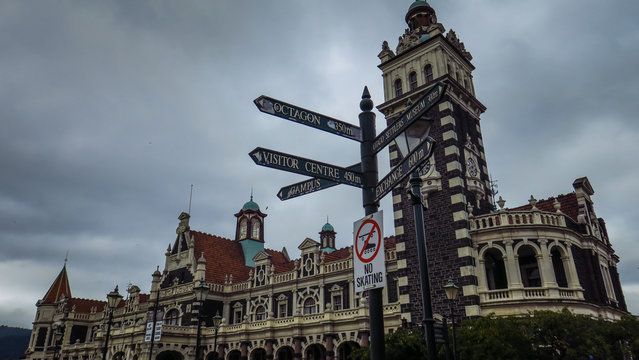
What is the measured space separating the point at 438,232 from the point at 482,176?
6402 millimetres

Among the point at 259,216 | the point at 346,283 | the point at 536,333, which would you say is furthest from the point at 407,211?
the point at 259,216

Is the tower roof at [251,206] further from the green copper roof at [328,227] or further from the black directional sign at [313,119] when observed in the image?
the black directional sign at [313,119]

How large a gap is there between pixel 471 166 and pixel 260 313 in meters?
22.0

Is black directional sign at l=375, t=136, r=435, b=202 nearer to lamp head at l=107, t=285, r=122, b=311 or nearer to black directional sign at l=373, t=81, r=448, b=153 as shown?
black directional sign at l=373, t=81, r=448, b=153

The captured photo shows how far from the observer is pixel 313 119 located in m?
7.60

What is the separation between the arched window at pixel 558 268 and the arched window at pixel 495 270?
2.74 metres

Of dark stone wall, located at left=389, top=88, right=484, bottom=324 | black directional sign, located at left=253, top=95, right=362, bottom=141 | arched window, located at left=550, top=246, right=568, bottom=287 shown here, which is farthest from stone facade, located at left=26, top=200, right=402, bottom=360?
black directional sign, located at left=253, top=95, right=362, bottom=141

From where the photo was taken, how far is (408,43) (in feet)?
110

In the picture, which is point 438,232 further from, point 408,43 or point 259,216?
point 259,216

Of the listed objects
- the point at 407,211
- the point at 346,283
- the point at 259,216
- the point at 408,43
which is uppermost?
the point at 408,43

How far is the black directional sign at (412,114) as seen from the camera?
6.54 m

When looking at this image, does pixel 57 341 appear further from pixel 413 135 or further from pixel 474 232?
pixel 413 135

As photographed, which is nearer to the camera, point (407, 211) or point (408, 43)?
point (407, 211)

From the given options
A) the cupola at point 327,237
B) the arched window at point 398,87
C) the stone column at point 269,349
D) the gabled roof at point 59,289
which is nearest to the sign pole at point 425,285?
the arched window at point 398,87
